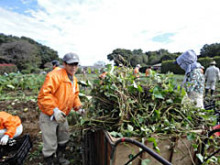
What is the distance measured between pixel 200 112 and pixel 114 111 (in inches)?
38.8

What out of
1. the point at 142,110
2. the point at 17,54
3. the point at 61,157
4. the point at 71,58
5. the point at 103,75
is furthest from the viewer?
the point at 17,54

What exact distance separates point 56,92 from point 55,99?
4.2 inches

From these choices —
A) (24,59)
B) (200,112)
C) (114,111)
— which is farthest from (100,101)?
(24,59)

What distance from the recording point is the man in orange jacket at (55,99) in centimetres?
195

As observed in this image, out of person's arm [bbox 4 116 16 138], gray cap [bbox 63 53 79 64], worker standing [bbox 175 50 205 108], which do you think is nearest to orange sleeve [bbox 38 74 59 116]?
gray cap [bbox 63 53 79 64]

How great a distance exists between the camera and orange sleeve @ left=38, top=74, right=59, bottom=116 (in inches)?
75.8

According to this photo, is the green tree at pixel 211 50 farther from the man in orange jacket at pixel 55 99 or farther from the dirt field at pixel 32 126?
the man in orange jacket at pixel 55 99

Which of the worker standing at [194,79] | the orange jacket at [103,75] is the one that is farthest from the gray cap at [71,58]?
the worker standing at [194,79]

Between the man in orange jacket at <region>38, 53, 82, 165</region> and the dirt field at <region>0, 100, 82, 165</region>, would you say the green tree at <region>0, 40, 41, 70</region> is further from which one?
the man in orange jacket at <region>38, 53, 82, 165</region>

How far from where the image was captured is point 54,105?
2002mm

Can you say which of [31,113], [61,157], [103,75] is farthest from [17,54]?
[103,75]

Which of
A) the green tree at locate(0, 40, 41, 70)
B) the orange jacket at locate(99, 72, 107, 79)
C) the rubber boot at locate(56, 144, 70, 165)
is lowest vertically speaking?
the rubber boot at locate(56, 144, 70, 165)

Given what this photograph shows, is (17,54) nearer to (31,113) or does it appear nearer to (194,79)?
(31,113)

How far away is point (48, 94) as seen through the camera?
1.95m
